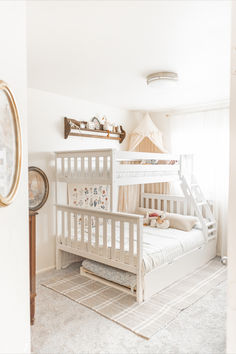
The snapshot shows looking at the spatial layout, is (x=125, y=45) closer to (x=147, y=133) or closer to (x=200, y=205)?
(x=147, y=133)

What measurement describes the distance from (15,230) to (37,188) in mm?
2638

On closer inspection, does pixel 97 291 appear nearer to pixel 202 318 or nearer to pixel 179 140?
pixel 202 318

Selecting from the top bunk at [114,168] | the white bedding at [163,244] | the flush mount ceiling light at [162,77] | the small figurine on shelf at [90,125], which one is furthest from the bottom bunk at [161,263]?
the flush mount ceiling light at [162,77]

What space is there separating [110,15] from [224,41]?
3.22 ft

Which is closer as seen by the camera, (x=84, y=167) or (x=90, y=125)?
(x=84, y=167)

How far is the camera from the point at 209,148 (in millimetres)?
4555

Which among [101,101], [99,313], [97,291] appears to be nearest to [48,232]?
[97,291]

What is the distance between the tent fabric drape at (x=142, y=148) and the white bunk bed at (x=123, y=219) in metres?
0.39

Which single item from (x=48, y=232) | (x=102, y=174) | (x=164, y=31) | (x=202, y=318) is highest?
(x=164, y=31)

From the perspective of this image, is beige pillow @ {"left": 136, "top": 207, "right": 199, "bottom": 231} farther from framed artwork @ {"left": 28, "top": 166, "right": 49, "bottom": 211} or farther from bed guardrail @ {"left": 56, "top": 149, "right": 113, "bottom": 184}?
framed artwork @ {"left": 28, "top": 166, "right": 49, "bottom": 211}

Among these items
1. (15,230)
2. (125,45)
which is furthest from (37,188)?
(15,230)

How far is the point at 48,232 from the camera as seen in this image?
396 centimetres

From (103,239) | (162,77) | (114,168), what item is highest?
(162,77)

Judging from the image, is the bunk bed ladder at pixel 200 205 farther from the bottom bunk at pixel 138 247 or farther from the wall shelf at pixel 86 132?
the wall shelf at pixel 86 132
